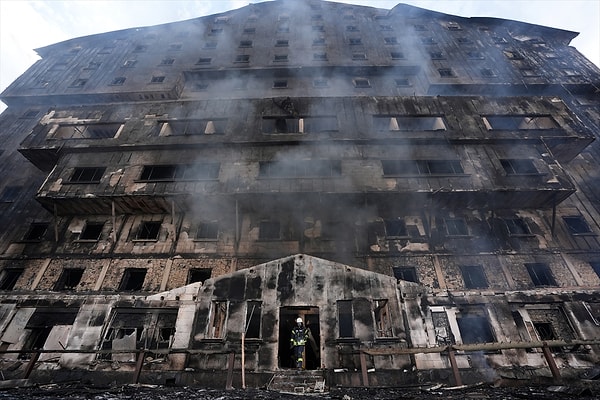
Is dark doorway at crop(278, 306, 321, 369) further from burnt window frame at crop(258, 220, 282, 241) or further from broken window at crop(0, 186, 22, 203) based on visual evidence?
broken window at crop(0, 186, 22, 203)

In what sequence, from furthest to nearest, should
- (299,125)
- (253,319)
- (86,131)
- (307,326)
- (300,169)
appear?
(86,131)
(299,125)
(300,169)
(307,326)
(253,319)

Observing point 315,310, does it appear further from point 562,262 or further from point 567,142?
point 567,142

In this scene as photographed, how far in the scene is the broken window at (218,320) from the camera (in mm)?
12562

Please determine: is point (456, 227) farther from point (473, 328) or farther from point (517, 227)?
point (473, 328)

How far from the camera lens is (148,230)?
19.9 metres

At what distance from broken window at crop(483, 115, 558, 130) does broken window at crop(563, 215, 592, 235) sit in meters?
6.05

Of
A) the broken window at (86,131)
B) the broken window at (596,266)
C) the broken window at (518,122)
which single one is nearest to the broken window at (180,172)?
the broken window at (86,131)

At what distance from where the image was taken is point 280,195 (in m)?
18.8

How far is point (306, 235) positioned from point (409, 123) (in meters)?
10.6

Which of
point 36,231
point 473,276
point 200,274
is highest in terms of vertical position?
point 36,231

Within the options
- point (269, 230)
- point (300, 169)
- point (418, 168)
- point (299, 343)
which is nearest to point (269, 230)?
point (269, 230)

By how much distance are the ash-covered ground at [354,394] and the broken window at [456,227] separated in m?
10.6

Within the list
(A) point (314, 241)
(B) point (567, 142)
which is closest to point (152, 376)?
(A) point (314, 241)

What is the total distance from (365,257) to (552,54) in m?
31.9
